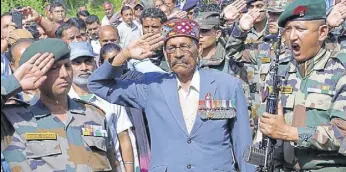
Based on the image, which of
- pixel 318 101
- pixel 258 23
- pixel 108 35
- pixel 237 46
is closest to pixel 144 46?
pixel 318 101

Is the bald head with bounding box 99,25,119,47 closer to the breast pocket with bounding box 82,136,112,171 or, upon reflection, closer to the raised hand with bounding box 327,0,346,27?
the raised hand with bounding box 327,0,346,27

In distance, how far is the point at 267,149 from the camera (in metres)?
5.16

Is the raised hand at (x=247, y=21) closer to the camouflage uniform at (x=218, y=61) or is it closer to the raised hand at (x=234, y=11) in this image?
the raised hand at (x=234, y=11)

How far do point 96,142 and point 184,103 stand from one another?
762 millimetres

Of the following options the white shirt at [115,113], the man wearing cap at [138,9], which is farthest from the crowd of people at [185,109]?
the man wearing cap at [138,9]

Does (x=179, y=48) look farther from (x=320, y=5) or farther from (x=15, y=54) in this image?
(x=15, y=54)

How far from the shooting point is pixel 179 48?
514 centimetres

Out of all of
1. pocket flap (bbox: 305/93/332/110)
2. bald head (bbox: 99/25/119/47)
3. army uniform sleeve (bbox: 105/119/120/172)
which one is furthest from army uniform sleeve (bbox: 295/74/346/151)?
bald head (bbox: 99/25/119/47)

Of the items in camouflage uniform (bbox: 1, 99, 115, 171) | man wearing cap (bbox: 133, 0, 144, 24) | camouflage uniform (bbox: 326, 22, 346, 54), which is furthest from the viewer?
man wearing cap (bbox: 133, 0, 144, 24)

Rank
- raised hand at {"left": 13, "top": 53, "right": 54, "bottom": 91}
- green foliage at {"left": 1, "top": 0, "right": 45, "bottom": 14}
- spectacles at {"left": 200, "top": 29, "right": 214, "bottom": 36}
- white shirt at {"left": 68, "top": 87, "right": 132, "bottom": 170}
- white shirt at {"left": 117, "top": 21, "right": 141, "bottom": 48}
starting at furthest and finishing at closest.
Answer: green foliage at {"left": 1, "top": 0, "right": 45, "bottom": 14}
white shirt at {"left": 117, "top": 21, "right": 141, "bottom": 48}
spectacles at {"left": 200, "top": 29, "right": 214, "bottom": 36}
white shirt at {"left": 68, "top": 87, "right": 132, "bottom": 170}
raised hand at {"left": 13, "top": 53, "right": 54, "bottom": 91}

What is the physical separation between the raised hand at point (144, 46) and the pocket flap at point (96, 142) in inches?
25.8

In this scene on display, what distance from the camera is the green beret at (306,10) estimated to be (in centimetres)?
529

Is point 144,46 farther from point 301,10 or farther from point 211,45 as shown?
point 211,45

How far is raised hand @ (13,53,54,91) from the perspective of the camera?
425 cm
